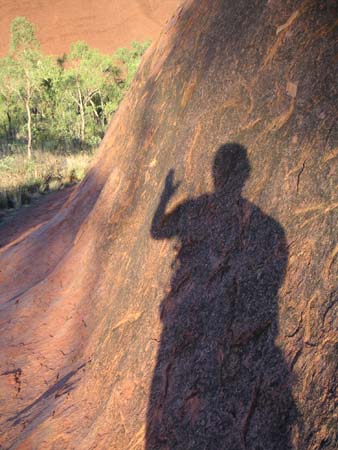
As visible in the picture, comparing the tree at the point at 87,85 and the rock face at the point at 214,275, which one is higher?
the tree at the point at 87,85

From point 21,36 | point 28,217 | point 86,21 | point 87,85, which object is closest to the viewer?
point 28,217

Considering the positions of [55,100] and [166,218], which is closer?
[166,218]

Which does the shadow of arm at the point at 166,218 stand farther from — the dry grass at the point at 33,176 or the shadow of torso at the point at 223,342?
the dry grass at the point at 33,176

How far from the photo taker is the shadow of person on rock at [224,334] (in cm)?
159

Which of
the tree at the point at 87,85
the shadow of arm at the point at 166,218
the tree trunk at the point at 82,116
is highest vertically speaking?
the tree at the point at 87,85

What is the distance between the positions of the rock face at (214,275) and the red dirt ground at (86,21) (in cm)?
3792

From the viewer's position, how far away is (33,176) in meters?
9.26

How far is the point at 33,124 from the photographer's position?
1541cm

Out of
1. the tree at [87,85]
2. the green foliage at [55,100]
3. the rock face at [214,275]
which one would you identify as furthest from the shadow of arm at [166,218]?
the tree at [87,85]

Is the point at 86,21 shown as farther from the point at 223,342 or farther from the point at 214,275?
the point at 223,342

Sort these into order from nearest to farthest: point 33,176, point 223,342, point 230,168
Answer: point 223,342
point 230,168
point 33,176

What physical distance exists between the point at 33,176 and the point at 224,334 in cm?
817

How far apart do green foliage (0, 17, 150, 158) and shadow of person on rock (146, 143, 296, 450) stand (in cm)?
1133

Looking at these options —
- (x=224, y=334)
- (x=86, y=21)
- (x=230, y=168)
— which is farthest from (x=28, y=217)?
(x=86, y=21)
